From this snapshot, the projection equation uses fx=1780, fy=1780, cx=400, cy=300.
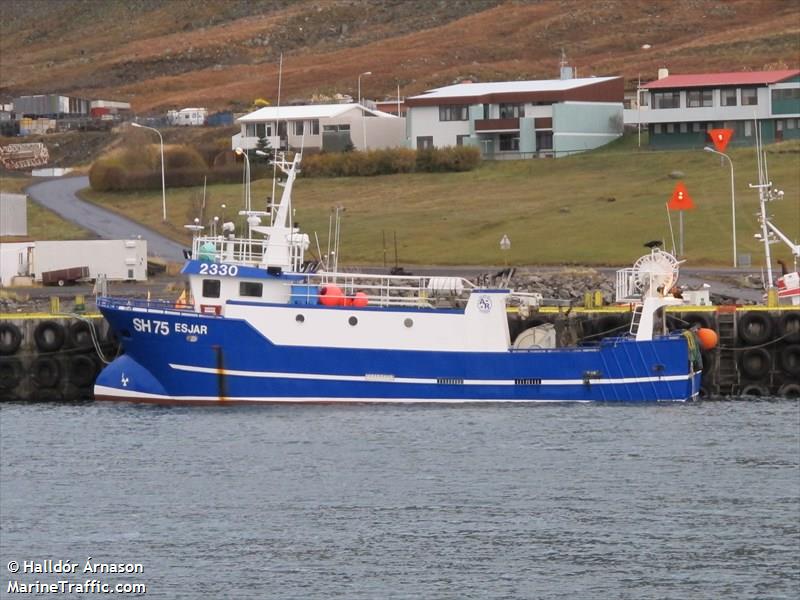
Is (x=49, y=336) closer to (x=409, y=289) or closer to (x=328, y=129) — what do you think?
(x=409, y=289)

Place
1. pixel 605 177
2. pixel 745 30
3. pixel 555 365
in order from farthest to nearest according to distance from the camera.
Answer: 1. pixel 745 30
2. pixel 605 177
3. pixel 555 365

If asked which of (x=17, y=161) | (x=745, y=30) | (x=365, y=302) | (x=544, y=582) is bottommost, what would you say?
(x=544, y=582)

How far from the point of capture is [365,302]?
49.7 m

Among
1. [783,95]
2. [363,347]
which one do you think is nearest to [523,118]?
[783,95]

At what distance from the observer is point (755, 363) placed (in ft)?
171

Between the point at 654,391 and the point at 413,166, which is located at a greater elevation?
the point at 413,166

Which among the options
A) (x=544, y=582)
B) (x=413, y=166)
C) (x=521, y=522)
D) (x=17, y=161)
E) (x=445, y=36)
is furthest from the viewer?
(x=445, y=36)

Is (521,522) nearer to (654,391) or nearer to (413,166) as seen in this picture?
(654,391)

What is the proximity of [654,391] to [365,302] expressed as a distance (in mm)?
8423

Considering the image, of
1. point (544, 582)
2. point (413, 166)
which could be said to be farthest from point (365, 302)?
point (413, 166)

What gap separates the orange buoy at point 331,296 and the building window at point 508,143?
57411 millimetres

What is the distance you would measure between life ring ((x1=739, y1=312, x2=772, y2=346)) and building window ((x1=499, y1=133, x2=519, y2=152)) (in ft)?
180

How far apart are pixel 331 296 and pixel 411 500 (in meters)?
12.2

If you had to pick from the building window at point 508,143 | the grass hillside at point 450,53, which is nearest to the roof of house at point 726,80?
the building window at point 508,143
